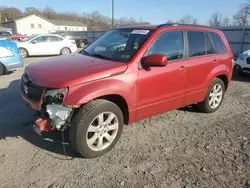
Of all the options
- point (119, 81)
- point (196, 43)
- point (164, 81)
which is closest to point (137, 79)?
point (119, 81)

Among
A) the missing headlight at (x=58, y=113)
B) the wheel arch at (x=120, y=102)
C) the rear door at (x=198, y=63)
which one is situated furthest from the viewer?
the rear door at (x=198, y=63)

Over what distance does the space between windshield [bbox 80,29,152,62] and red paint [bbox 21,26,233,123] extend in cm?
15

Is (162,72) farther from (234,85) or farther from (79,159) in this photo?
(234,85)

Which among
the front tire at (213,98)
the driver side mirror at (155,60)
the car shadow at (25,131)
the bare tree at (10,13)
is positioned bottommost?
the car shadow at (25,131)

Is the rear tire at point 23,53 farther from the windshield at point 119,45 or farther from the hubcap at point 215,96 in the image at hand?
the hubcap at point 215,96

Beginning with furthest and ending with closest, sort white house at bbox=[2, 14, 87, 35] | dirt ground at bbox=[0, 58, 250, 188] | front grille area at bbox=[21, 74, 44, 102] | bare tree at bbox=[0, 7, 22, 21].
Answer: bare tree at bbox=[0, 7, 22, 21] < white house at bbox=[2, 14, 87, 35] < front grille area at bbox=[21, 74, 44, 102] < dirt ground at bbox=[0, 58, 250, 188]

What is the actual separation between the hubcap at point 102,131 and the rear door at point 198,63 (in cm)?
166

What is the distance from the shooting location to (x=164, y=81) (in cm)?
390

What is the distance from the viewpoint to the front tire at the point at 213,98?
16.2ft

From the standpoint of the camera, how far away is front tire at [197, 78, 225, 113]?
494cm

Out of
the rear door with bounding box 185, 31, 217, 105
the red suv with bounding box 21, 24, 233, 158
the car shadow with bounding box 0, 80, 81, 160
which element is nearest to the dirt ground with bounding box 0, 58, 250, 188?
the car shadow with bounding box 0, 80, 81, 160

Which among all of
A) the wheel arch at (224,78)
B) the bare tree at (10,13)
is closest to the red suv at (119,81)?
the wheel arch at (224,78)

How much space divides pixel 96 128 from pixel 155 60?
4.20ft

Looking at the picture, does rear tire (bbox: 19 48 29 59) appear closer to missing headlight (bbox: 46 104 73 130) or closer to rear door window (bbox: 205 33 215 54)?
rear door window (bbox: 205 33 215 54)
